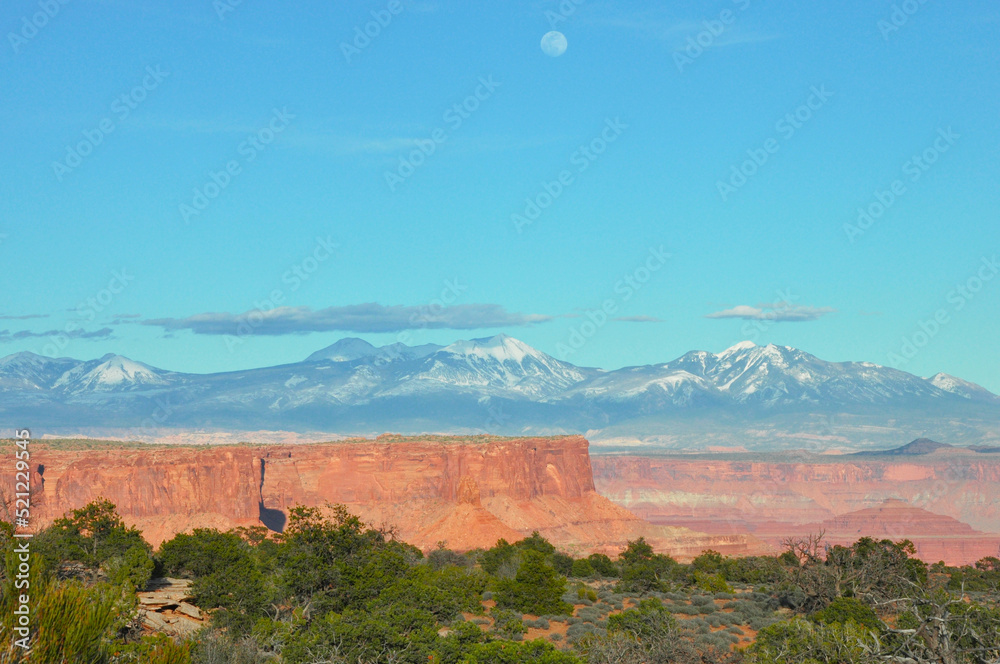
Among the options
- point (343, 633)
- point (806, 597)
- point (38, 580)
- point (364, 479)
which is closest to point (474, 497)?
point (364, 479)

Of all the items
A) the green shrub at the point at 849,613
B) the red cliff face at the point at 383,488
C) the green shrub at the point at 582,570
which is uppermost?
the red cliff face at the point at 383,488

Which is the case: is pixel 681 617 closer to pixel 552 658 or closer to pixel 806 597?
pixel 806 597

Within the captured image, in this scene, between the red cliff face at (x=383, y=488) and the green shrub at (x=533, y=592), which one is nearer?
the green shrub at (x=533, y=592)

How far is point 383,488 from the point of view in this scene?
138m

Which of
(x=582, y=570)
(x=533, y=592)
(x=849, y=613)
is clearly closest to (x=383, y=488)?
(x=582, y=570)

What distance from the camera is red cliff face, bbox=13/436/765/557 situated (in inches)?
4405

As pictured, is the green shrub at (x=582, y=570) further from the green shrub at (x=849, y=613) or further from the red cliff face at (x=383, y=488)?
the red cliff face at (x=383, y=488)

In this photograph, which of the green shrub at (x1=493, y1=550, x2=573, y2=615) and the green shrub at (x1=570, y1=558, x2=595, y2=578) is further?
the green shrub at (x1=570, y1=558, x2=595, y2=578)

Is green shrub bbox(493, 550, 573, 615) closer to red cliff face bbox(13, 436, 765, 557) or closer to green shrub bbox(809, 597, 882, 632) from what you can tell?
green shrub bbox(809, 597, 882, 632)

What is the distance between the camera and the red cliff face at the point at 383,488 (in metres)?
112

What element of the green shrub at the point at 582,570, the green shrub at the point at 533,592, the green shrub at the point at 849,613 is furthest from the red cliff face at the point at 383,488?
the green shrub at the point at 849,613

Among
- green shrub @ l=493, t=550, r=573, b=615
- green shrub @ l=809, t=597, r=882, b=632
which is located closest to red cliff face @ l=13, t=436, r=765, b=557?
green shrub @ l=493, t=550, r=573, b=615

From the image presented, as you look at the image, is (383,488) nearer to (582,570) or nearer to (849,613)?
(582,570)

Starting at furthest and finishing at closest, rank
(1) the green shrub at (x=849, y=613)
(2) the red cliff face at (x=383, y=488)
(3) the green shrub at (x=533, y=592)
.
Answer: (2) the red cliff face at (x=383, y=488) → (3) the green shrub at (x=533, y=592) → (1) the green shrub at (x=849, y=613)
